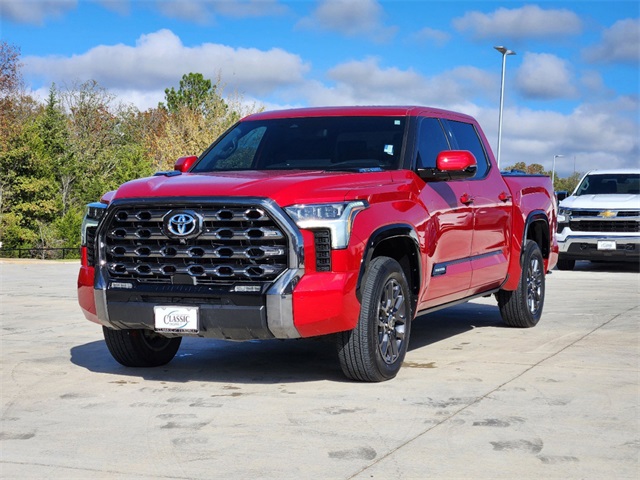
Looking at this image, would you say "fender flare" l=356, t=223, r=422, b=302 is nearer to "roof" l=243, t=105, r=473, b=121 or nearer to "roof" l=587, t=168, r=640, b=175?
"roof" l=243, t=105, r=473, b=121

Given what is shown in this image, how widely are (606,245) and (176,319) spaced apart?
497 inches

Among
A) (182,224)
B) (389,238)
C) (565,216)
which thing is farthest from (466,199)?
(565,216)

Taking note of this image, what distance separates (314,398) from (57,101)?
46.9m

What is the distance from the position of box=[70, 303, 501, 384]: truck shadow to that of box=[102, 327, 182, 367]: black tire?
0.07 metres

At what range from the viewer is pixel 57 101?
166ft

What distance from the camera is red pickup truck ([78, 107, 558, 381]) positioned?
20.5ft

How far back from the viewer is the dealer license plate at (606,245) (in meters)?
17.5

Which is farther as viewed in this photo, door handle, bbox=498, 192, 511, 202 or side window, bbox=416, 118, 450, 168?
door handle, bbox=498, 192, 511, 202

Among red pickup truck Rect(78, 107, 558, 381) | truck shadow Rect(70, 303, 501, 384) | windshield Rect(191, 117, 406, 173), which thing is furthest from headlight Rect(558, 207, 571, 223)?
windshield Rect(191, 117, 406, 173)

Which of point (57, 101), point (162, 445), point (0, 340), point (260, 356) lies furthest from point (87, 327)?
point (57, 101)

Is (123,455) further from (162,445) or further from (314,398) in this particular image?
(314,398)

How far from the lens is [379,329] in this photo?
6879 mm

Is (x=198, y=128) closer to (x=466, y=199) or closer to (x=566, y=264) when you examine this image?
(x=566, y=264)

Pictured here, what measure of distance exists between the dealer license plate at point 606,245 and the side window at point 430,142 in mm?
9965
